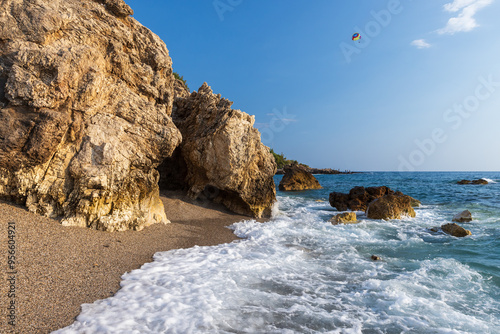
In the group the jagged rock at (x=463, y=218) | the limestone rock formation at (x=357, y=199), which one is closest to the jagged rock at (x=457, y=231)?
the jagged rock at (x=463, y=218)

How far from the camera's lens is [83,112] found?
912 cm

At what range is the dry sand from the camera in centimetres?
478

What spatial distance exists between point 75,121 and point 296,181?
3344 centimetres

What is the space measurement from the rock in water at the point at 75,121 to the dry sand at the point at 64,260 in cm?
67

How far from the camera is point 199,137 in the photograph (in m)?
14.9

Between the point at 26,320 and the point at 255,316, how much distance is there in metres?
3.77

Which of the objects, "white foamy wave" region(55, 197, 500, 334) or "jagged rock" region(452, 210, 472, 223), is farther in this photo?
"jagged rock" region(452, 210, 472, 223)

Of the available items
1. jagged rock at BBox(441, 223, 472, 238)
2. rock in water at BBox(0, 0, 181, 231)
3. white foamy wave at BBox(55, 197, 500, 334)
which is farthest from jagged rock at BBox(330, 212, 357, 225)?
rock in water at BBox(0, 0, 181, 231)

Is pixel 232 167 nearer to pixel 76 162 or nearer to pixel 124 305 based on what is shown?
pixel 76 162

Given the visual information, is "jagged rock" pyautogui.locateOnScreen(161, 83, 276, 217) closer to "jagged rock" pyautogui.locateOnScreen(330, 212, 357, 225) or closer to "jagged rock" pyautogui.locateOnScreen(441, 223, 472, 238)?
"jagged rock" pyautogui.locateOnScreen(330, 212, 357, 225)

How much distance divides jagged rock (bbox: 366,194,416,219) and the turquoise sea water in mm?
5144

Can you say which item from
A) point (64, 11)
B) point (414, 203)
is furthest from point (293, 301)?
point (414, 203)

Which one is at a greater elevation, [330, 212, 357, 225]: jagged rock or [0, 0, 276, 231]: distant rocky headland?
[0, 0, 276, 231]: distant rocky headland

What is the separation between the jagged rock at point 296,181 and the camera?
39.3m
